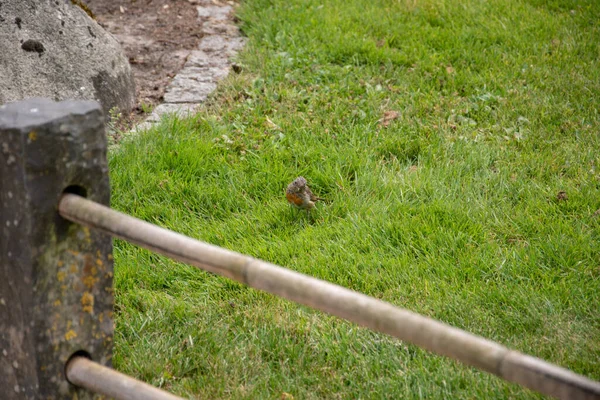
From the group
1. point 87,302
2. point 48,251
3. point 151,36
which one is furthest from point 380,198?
point 151,36

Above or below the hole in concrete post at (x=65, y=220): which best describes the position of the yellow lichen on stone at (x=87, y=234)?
below

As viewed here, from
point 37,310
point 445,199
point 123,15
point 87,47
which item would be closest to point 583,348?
point 445,199

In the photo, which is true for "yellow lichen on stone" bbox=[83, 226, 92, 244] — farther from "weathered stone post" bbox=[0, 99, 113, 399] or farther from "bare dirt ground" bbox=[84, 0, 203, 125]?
"bare dirt ground" bbox=[84, 0, 203, 125]

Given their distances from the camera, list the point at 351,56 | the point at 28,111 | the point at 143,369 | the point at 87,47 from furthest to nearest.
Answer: the point at 351,56
the point at 87,47
the point at 143,369
the point at 28,111

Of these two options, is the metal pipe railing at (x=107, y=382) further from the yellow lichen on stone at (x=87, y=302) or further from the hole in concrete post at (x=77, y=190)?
the hole in concrete post at (x=77, y=190)

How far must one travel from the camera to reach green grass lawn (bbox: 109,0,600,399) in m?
A: 2.70

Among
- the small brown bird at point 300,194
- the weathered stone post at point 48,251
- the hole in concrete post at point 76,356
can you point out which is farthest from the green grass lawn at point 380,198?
the weathered stone post at point 48,251

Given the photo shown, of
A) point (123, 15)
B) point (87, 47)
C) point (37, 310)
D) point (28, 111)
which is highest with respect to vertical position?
point (28, 111)

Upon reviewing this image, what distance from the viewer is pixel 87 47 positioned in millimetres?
4508

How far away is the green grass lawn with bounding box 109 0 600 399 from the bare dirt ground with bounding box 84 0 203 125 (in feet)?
1.97

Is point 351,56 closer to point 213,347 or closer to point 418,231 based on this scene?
point 418,231

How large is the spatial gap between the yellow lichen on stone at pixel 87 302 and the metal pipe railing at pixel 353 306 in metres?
0.32

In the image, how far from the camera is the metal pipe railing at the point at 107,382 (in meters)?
1.86

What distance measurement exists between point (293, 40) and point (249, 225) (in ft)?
8.49
